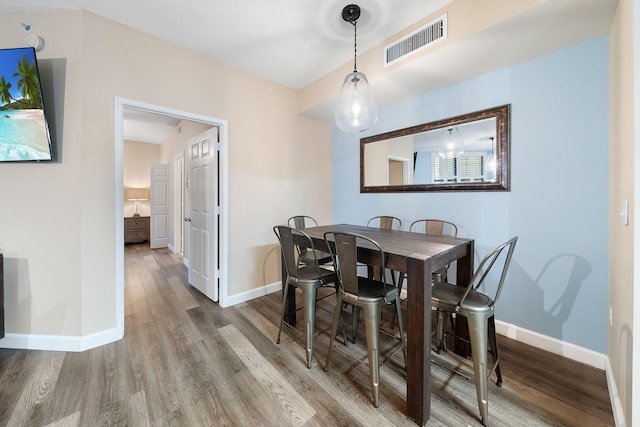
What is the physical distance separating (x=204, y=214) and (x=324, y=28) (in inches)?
94.1

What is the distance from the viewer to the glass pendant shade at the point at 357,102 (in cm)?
205

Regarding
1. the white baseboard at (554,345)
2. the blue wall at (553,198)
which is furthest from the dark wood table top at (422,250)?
the white baseboard at (554,345)

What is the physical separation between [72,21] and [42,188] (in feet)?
4.41

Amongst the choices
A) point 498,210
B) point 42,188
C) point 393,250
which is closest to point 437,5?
point 498,210

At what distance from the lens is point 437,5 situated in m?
1.96

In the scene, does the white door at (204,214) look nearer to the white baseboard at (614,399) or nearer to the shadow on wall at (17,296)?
the shadow on wall at (17,296)

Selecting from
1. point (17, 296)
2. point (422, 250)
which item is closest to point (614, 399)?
point (422, 250)

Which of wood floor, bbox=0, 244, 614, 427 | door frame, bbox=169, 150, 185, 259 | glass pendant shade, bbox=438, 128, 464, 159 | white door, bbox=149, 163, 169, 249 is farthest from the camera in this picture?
white door, bbox=149, 163, 169, 249

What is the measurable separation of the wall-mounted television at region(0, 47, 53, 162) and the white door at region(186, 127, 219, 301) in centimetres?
131

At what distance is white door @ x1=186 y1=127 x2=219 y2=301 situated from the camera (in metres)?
2.94

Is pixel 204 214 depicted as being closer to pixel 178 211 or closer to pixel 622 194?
pixel 178 211

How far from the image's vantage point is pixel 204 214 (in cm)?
317

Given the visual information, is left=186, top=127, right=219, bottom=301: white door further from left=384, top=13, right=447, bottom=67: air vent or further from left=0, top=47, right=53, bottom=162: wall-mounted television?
left=384, top=13, right=447, bottom=67: air vent

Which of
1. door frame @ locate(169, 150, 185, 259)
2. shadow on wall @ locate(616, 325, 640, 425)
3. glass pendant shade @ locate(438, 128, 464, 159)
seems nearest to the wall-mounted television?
door frame @ locate(169, 150, 185, 259)
